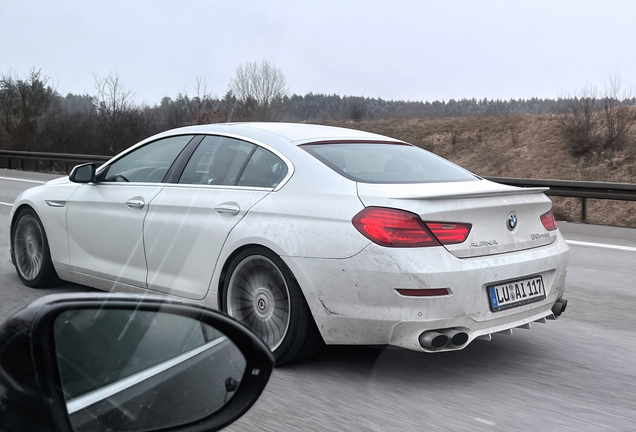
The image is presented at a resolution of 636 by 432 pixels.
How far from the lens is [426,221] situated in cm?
364

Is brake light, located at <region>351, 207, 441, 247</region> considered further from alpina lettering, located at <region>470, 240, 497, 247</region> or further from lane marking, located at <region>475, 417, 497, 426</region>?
lane marking, located at <region>475, 417, 497, 426</region>

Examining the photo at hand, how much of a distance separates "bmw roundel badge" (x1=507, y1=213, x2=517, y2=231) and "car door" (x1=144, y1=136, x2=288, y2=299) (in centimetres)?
137

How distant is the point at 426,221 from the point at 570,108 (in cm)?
3250

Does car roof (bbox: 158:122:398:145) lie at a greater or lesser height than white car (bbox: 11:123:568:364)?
greater

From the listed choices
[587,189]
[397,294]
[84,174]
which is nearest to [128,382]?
[397,294]

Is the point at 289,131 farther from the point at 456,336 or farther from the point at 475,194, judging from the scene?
the point at 456,336

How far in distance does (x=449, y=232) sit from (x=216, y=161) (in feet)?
5.89

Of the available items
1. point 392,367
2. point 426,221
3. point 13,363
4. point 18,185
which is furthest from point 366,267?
point 18,185

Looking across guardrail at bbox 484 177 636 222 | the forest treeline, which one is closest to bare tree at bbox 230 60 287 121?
the forest treeline

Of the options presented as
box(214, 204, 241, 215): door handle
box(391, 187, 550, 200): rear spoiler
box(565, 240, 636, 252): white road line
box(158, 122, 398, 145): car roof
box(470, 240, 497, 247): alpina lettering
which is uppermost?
box(158, 122, 398, 145): car roof

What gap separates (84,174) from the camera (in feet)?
17.8

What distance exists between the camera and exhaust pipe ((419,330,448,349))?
140 inches

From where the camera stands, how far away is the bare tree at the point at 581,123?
32125 millimetres

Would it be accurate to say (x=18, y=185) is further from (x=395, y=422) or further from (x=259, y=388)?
(x=259, y=388)
